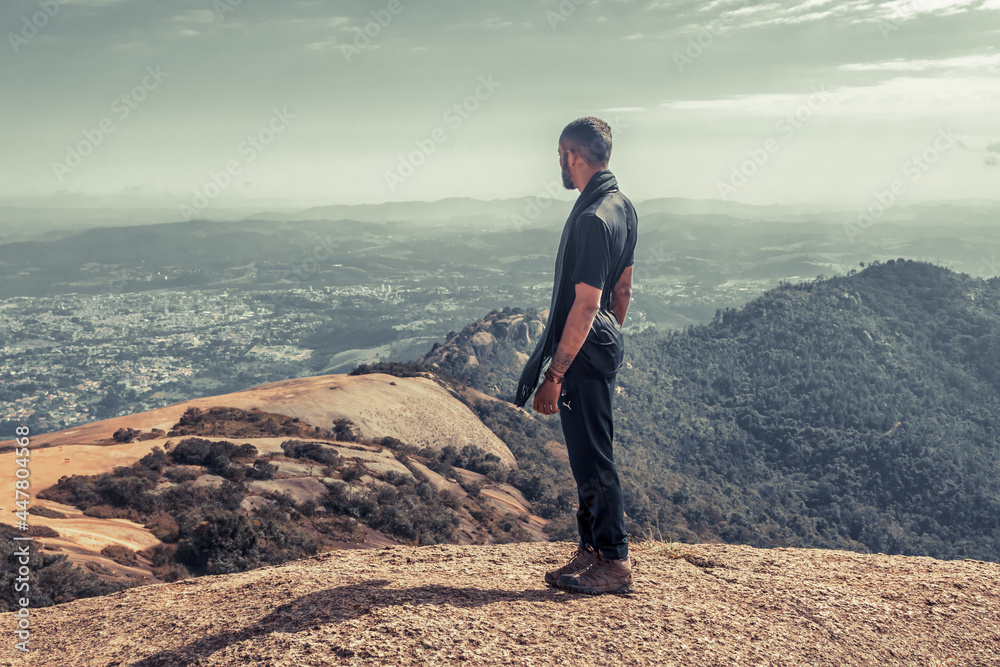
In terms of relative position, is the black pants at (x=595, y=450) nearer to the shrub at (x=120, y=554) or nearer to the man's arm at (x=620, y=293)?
the man's arm at (x=620, y=293)

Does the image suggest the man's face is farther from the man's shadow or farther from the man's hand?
the man's shadow

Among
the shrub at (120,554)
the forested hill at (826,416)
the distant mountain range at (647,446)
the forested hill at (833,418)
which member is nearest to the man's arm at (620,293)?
the distant mountain range at (647,446)

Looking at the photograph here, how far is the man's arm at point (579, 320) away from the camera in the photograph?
4.17 meters

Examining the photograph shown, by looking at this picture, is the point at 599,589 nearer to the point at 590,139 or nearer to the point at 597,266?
the point at 597,266

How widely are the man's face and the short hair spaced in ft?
0.29

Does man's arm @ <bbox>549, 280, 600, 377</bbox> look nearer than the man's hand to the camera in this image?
Yes

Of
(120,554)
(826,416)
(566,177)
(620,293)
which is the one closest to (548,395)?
(620,293)

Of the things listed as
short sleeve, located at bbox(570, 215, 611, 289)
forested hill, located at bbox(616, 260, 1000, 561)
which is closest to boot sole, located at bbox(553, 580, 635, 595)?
short sleeve, located at bbox(570, 215, 611, 289)

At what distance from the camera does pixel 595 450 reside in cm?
447

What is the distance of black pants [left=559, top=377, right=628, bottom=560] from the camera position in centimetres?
444

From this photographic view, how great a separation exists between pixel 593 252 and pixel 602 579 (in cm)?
252

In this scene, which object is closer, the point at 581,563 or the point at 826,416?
the point at 581,563

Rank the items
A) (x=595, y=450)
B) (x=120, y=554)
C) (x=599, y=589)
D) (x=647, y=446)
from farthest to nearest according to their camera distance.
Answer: (x=647, y=446) → (x=120, y=554) → (x=599, y=589) → (x=595, y=450)

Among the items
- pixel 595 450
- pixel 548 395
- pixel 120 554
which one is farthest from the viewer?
pixel 120 554
